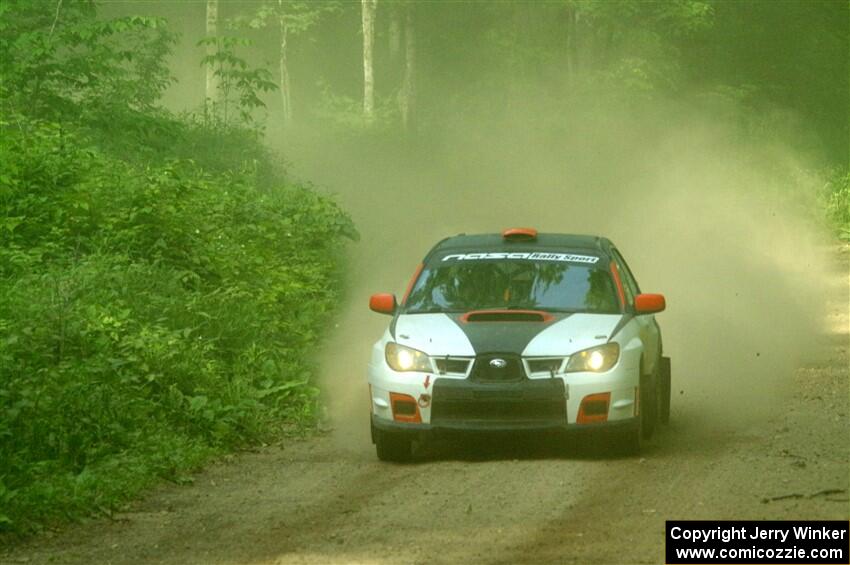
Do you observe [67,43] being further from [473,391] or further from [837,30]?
[837,30]

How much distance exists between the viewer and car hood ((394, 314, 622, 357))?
1181 cm

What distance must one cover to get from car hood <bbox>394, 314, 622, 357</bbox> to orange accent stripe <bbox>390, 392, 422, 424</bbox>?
392 millimetres

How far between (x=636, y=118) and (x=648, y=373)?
43.4 m

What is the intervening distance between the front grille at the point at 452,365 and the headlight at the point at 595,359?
78 centimetres

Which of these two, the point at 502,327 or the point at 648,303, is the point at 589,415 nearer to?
the point at 502,327

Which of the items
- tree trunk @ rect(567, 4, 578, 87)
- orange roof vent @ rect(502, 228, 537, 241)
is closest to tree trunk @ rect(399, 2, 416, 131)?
tree trunk @ rect(567, 4, 578, 87)

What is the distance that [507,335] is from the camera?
11922 mm

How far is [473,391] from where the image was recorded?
11.7 m

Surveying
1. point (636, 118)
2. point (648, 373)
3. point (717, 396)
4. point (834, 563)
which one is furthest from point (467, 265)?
point (636, 118)

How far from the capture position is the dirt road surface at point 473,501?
8.84m

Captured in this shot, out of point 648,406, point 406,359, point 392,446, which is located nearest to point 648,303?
point 648,406

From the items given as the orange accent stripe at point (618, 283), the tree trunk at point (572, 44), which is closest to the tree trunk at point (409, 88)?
the tree trunk at point (572, 44)

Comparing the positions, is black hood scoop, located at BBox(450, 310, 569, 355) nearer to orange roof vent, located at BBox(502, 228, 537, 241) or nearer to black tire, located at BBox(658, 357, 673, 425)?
orange roof vent, located at BBox(502, 228, 537, 241)

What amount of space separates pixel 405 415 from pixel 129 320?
4.19 m
